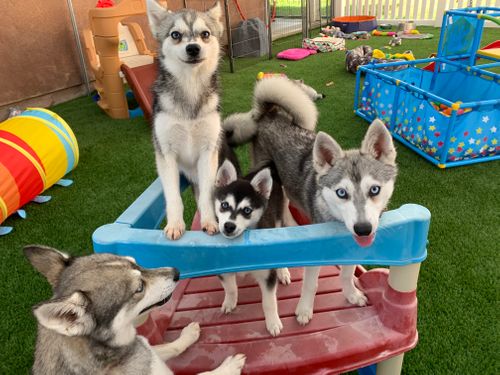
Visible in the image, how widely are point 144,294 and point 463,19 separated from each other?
21.9ft

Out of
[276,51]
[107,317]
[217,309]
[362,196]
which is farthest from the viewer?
[276,51]

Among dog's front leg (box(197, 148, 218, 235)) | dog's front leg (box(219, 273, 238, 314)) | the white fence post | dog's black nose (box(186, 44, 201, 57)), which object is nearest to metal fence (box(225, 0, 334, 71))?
the white fence post

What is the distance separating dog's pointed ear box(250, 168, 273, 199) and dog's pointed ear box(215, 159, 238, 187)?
146mm

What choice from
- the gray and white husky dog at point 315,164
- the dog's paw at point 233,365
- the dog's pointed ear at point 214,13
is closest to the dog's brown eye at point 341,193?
the gray and white husky dog at point 315,164

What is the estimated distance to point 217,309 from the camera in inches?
96.3

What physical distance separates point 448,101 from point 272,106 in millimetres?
2745

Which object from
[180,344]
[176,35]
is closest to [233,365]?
[180,344]

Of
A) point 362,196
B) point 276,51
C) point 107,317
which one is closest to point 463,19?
point 276,51

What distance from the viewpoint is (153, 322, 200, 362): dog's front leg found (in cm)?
204

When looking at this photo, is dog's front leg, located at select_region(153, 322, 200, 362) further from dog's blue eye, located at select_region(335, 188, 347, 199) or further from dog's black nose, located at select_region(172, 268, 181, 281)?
dog's blue eye, located at select_region(335, 188, 347, 199)

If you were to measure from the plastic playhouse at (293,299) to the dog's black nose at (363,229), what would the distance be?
7 centimetres

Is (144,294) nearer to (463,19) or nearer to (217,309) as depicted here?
(217,309)

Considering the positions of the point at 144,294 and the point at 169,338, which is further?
the point at 169,338

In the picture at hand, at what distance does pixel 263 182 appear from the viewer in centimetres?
237
